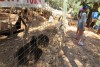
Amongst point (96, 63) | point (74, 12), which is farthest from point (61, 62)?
point (74, 12)

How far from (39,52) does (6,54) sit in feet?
3.89

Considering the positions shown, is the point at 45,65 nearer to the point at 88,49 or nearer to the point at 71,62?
the point at 71,62

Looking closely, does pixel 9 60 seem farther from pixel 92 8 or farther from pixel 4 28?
pixel 92 8

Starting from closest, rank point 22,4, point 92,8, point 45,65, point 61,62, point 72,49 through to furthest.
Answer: point 22,4, point 45,65, point 61,62, point 72,49, point 92,8

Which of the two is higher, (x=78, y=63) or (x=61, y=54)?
(x=61, y=54)

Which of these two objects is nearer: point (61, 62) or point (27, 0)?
point (27, 0)

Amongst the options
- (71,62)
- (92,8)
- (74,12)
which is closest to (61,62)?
(71,62)

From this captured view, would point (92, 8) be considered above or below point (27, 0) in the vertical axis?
below

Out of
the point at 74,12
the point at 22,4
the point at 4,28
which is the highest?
the point at 22,4

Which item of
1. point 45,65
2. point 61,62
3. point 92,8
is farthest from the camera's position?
point 92,8

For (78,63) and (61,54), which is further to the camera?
(61,54)

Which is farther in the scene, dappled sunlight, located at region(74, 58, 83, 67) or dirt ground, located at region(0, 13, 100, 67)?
dappled sunlight, located at region(74, 58, 83, 67)

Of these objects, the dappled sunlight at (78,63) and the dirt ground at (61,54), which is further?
the dappled sunlight at (78,63)

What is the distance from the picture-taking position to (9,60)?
656cm
